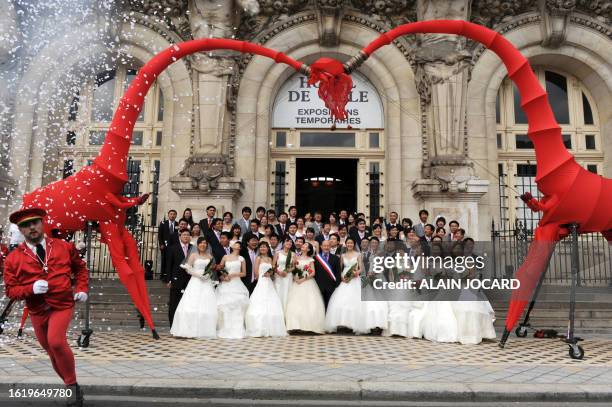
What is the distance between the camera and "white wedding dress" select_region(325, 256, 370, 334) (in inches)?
377

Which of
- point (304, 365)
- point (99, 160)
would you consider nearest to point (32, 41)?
point (99, 160)

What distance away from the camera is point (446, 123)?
1394 cm

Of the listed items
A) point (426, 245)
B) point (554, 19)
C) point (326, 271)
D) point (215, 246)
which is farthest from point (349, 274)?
point (554, 19)

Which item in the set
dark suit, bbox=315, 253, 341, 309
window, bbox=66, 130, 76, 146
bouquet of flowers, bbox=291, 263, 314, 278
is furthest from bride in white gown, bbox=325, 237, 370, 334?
window, bbox=66, 130, 76, 146

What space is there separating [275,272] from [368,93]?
7924mm

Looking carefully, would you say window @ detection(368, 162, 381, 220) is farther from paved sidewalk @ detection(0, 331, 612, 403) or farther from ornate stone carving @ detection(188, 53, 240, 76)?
paved sidewalk @ detection(0, 331, 612, 403)

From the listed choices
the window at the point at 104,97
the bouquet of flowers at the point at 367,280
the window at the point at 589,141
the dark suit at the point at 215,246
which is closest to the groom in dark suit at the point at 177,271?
the dark suit at the point at 215,246

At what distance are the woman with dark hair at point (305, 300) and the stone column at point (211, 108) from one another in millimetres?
4253

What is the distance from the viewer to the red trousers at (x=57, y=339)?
16.2 feet

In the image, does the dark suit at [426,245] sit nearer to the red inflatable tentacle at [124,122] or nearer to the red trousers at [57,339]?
the red inflatable tentacle at [124,122]

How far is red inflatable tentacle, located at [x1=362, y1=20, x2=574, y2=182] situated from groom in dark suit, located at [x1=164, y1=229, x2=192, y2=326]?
506cm

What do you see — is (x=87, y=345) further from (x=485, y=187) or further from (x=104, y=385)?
(x=485, y=187)

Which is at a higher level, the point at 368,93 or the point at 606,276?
the point at 368,93

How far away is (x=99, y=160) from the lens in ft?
26.4
